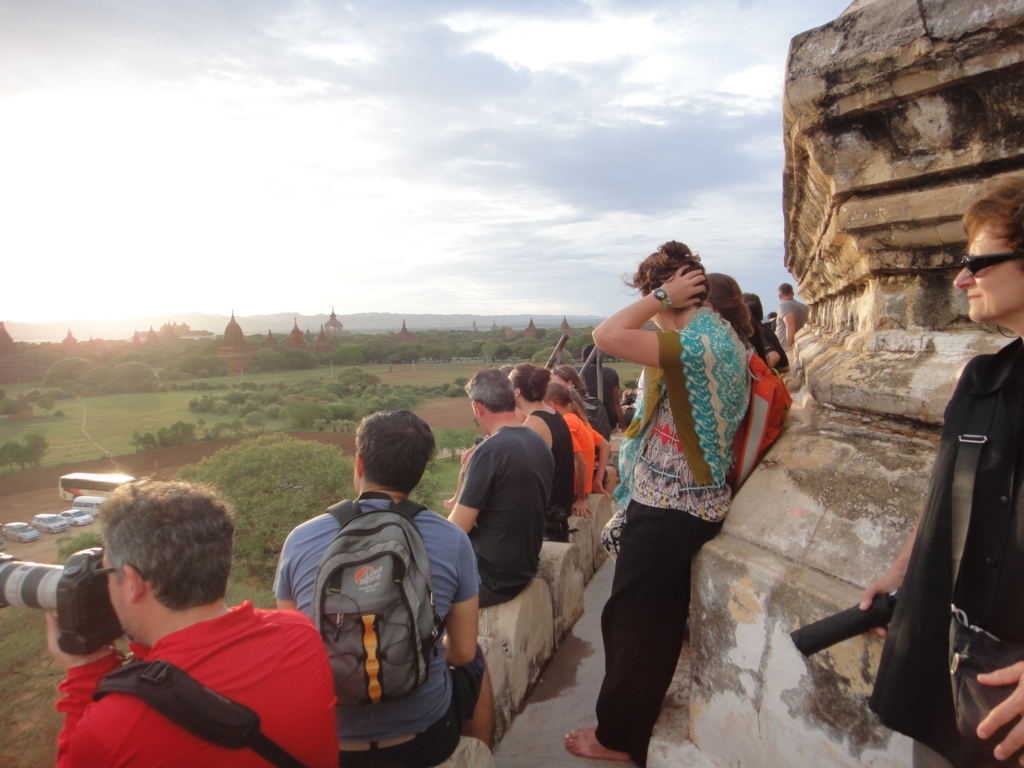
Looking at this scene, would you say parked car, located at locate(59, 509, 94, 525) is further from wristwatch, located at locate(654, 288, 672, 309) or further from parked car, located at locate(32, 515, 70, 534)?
wristwatch, located at locate(654, 288, 672, 309)

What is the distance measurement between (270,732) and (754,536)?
127cm

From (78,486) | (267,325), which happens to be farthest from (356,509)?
(267,325)

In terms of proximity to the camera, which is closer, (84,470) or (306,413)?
(84,470)

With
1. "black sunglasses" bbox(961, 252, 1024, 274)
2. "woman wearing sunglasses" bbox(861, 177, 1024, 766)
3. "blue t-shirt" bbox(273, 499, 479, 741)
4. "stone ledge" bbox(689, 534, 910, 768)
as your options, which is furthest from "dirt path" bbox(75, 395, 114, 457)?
"black sunglasses" bbox(961, 252, 1024, 274)

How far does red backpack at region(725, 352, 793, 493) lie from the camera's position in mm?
1789

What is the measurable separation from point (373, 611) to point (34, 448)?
867 inches

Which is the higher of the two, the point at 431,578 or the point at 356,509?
the point at 356,509

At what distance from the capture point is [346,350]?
3956 centimetres

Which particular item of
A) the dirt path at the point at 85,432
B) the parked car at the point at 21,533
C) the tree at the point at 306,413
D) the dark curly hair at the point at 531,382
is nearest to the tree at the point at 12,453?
the dirt path at the point at 85,432

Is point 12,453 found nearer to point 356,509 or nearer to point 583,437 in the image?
point 583,437

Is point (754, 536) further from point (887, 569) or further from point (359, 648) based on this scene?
point (359, 648)

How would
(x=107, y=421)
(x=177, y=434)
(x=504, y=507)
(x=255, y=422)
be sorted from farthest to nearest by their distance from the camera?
(x=255, y=422), (x=107, y=421), (x=177, y=434), (x=504, y=507)

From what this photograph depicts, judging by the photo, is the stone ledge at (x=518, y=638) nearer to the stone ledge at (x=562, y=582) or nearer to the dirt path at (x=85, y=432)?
the stone ledge at (x=562, y=582)

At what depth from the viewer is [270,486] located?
9.98 metres
